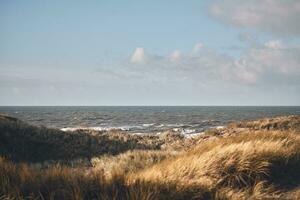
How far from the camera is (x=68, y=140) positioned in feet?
70.4

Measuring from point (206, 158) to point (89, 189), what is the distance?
320 centimetres

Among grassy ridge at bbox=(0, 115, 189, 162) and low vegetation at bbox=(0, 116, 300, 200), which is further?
grassy ridge at bbox=(0, 115, 189, 162)

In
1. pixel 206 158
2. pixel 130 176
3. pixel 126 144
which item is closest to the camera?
pixel 130 176

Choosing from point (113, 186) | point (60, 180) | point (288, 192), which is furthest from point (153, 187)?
point (288, 192)

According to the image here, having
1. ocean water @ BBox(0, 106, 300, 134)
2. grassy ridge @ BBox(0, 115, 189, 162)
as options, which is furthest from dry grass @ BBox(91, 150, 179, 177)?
ocean water @ BBox(0, 106, 300, 134)

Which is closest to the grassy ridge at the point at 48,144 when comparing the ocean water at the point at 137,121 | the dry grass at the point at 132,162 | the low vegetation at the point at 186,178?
the dry grass at the point at 132,162

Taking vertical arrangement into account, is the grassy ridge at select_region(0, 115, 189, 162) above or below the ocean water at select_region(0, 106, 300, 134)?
above

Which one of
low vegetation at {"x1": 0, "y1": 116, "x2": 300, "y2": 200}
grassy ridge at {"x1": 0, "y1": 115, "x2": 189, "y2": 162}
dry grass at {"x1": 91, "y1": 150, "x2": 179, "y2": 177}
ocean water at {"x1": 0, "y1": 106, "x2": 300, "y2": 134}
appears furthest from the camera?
ocean water at {"x1": 0, "y1": 106, "x2": 300, "y2": 134}

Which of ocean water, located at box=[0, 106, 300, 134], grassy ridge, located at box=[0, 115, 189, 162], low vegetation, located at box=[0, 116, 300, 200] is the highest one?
low vegetation, located at box=[0, 116, 300, 200]

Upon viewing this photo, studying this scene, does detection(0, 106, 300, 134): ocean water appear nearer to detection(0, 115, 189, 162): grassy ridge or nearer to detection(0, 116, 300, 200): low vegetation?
detection(0, 115, 189, 162): grassy ridge

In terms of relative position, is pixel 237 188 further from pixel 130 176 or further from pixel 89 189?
pixel 89 189

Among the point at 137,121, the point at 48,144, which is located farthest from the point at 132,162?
the point at 137,121

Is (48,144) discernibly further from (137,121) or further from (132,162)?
(137,121)

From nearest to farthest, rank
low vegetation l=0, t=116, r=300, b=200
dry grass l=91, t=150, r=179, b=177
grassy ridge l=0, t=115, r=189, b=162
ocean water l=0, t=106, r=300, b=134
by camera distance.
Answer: low vegetation l=0, t=116, r=300, b=200
dry grass l=91, t=150, r=179, b=177
grassy ridge l=0, t=115, r=189, b=162
ocean water l=0, t=106, r=300, b=134
